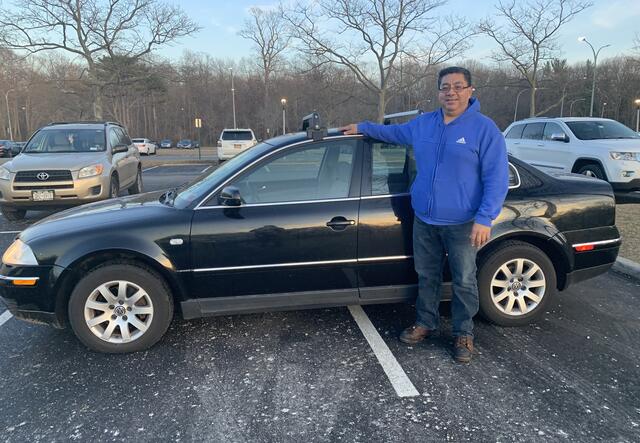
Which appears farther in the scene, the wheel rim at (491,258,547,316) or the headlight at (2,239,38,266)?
the wheel rim at (491,258,547,316)

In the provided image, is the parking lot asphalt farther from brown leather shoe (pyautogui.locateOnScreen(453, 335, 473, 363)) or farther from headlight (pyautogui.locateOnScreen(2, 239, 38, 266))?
headlight (pyautogui.locateOnScreen(2, 239, 38, 266))

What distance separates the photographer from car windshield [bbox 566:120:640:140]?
9879mm

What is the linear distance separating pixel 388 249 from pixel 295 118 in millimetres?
61082

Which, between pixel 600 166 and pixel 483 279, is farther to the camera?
pixel 600 166

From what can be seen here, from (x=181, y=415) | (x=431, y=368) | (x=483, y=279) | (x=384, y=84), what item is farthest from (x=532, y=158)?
(x=384, y=84)

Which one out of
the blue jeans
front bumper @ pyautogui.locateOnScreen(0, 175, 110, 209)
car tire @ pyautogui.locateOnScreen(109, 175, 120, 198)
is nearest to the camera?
the blue jeans

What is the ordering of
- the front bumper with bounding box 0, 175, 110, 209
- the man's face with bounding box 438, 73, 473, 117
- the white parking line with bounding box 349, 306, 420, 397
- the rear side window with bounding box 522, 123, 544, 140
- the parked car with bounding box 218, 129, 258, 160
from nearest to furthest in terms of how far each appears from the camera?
the white parking line with bounding box 349, 306, 420, 397 < the man's face with bounding box 438, 73, 473, 117 < the front bumper with bounding box 0, 175, 110, 209 < the rear side window with bounding box 522, 123, 544, 140 < the parked car with bounding box 218, 129, 258, 160

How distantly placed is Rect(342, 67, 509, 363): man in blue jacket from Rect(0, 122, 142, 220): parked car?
6.40 meters

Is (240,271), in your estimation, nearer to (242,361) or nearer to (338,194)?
(242,361)

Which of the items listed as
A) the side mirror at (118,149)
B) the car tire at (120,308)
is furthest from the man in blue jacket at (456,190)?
the side mirror at (118,149)

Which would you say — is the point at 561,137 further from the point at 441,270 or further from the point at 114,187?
the point at 114,187

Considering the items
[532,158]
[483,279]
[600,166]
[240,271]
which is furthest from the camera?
[532,158]

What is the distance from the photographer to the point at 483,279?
371cm

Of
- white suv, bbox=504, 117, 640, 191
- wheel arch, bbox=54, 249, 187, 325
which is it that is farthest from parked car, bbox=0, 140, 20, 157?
wheel arch, bbox=54, 249, 187, 325
